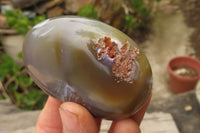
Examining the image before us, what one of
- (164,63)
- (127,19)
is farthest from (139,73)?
(164,63)

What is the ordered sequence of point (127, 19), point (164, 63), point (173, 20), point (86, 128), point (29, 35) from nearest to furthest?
point (86, 128) < point (29, 35) < point (127, 19) < point (164, 63) < point (173, 20)

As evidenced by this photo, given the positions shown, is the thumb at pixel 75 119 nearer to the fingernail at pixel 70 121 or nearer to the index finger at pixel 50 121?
→ the fingernail at pixel 70 121

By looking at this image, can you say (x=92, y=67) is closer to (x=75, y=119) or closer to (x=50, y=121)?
(x=75, y=119)

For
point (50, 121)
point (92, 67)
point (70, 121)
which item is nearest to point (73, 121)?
point (70, 121)

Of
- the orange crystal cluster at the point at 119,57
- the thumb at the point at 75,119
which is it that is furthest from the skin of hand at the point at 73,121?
the orange crystal cluster at the point at 119,57

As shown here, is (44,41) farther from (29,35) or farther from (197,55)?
(197,55)

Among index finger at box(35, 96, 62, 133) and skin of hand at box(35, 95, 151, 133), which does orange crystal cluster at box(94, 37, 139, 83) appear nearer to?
skin of hand at box(35, 95, 151, 133)
